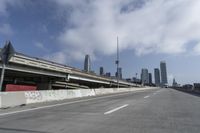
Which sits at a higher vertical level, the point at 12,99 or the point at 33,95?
the point at 33,95

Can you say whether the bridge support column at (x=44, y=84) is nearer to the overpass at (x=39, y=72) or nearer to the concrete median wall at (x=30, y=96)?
the overpass at (x=39, y=72)

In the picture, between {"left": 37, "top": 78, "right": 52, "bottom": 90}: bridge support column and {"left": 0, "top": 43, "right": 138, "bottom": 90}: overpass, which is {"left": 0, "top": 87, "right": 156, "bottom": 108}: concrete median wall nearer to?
{"left": 0, "top": 43, "right": 138, "bottom": 90}: overpass

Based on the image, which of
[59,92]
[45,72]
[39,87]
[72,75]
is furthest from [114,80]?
[59,92]

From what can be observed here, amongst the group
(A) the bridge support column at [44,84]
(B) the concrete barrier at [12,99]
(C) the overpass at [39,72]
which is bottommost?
(B) the concrete barrier at [12,99]

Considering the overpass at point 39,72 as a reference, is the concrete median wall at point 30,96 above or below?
below

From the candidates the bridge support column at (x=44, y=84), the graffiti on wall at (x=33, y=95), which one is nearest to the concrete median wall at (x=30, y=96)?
the graffiti on wall at (x=33, y=95)

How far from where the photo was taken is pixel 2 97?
15.6 meters

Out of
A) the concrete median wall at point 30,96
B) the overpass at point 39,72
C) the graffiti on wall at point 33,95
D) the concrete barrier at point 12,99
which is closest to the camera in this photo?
the concrete barrier at point 12,99

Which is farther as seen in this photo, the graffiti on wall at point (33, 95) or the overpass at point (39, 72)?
the overpass at point (39, 72)

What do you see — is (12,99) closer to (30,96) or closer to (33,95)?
(30,96)

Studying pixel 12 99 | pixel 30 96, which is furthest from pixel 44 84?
pixel 12 99

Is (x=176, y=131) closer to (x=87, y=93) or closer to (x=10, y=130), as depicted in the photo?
(x=10, y=130)

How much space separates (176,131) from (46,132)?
382 centimetres

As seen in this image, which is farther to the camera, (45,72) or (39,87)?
(39,87)
